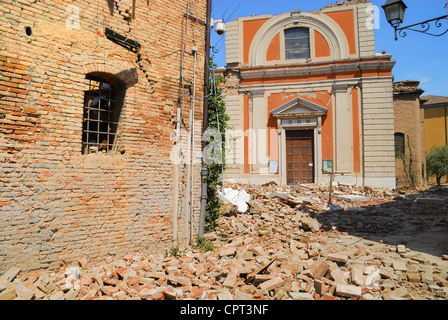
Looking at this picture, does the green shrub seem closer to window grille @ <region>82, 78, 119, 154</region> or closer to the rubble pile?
the rubble pile

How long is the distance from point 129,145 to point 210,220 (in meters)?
2.80

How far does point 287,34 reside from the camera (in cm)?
1609

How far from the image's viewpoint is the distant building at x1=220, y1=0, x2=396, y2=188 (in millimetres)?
14531

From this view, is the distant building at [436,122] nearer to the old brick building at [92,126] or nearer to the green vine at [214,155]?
the green vine at [214,155]

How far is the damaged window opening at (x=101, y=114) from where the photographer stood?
5320mm

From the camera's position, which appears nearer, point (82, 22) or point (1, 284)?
point (1, 284)

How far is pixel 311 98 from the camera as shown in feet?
50.1

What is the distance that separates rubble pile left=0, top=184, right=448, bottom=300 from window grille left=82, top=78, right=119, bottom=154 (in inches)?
84.4

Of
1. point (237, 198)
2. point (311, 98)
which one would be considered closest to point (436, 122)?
point (311, 98)

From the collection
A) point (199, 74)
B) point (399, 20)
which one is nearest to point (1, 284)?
point (199, 74)

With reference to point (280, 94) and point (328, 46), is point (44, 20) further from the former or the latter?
point (328, 46)

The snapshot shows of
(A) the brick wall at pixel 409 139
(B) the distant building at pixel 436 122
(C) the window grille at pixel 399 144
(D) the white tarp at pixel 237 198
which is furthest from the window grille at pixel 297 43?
(B) the distant building at pixel 436 122

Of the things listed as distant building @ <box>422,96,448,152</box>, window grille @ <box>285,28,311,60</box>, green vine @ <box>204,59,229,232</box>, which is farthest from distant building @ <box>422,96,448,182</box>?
green vine @ <box>204,59,229,232</box>

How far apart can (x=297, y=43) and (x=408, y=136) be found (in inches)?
412
